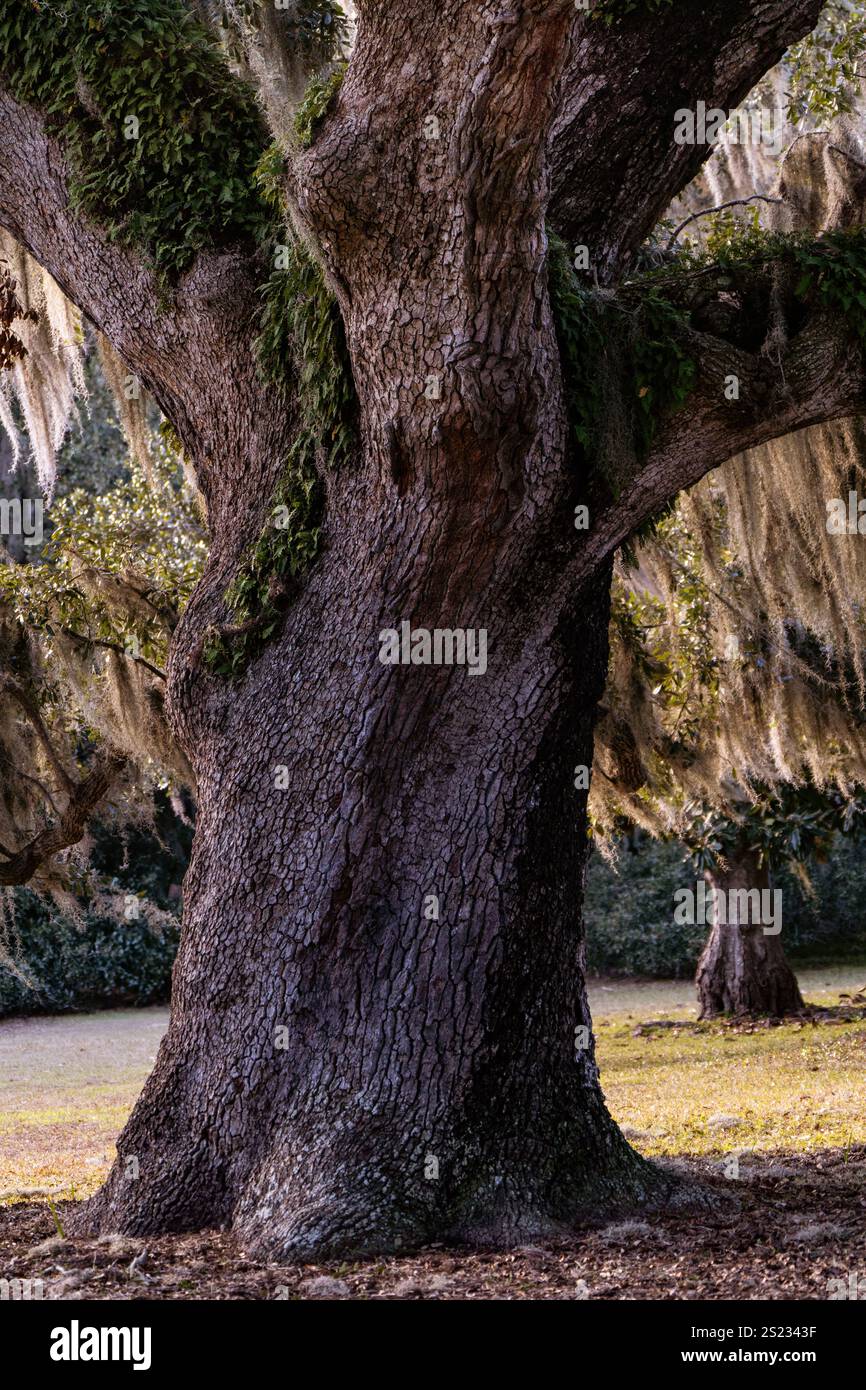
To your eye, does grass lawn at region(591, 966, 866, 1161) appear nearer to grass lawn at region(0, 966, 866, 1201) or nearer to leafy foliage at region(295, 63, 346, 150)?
grass lawn at region(0, 966, 866, 1201)

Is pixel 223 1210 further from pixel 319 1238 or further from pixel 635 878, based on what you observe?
pixel 635 878

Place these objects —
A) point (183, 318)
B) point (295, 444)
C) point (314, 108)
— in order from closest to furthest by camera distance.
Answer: point (314, 108) → point (295, 444) → point (183, 318)

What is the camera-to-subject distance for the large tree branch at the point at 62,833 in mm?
6973

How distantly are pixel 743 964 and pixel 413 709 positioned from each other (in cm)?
828

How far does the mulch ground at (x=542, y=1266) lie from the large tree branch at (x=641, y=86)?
300 centimetres

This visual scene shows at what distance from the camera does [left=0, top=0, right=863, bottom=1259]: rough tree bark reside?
371cm

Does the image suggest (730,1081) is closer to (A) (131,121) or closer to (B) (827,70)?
(B) (827,70)

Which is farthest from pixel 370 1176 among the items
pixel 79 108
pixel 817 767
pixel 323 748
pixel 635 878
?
pixel 635 878

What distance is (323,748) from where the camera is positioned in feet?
13.6

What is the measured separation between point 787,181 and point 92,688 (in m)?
4.16

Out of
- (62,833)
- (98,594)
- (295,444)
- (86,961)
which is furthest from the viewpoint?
(86,961)

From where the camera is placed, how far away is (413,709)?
13.6ft

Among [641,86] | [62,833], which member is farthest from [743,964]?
[641,86]

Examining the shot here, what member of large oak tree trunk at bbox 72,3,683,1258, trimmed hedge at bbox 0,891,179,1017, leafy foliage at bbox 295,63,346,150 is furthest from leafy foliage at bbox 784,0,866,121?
trimmed hedge at bbox 0,891,179,1017
